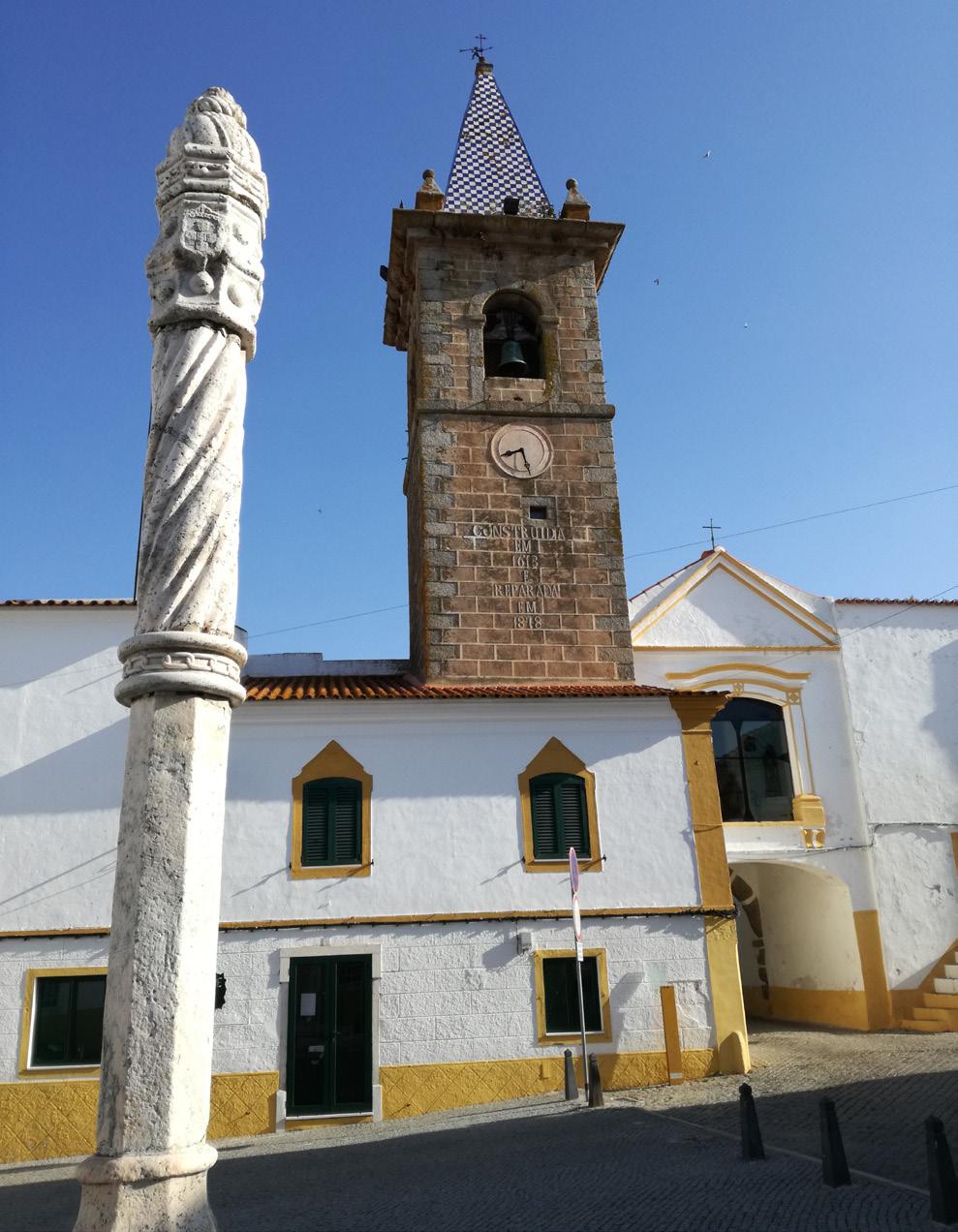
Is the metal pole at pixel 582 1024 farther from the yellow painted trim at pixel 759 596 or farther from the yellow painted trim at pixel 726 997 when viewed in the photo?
the yellow painted trim at pixel 759 596

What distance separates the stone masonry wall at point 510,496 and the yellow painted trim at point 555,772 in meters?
2.21

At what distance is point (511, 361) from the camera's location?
16.9 meters

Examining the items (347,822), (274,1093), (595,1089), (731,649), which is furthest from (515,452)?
(274,1093)

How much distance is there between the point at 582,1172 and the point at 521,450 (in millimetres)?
11231

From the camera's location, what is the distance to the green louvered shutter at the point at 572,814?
12977 millimetres

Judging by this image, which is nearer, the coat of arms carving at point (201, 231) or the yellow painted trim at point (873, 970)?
the coat of arms carving at point (201, 231)

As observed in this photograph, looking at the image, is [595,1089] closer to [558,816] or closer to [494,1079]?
[494,1079]

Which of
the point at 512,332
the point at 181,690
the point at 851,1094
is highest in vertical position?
the point at 512,332

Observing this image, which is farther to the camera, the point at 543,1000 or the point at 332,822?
the point at 332,822

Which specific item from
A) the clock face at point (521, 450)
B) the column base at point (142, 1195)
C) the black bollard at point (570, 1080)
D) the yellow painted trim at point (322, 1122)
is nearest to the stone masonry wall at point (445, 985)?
the black bollard at point (570, 1080)

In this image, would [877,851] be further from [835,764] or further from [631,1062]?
[631,1062]

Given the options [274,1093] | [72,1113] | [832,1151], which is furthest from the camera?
[274,1093]

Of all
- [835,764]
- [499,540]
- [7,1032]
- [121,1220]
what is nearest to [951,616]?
[835,764]

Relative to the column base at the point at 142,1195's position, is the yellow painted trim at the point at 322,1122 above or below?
below
